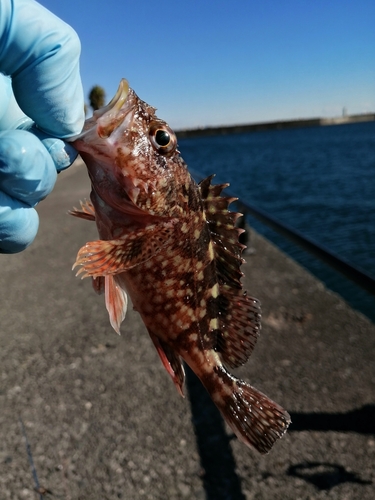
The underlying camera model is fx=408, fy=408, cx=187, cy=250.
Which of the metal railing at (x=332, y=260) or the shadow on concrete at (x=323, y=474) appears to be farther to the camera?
the metal railing at (x=332, y=260)

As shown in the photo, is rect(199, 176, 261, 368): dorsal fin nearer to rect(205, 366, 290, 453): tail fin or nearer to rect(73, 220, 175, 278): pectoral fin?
rect(205, 366, 290, 453): tail fin

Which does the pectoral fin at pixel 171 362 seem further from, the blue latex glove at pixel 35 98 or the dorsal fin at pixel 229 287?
the blue latex glove at pixel 35 98

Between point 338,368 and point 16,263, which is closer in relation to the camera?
point 338,368

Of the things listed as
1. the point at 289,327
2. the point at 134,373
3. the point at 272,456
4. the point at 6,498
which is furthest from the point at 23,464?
the point at 289,327

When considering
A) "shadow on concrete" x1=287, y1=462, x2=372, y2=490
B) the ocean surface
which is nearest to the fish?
"shadow on concrete" x1=287, y1=462, x2=372, y2=490

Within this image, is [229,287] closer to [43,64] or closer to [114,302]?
[114,302]

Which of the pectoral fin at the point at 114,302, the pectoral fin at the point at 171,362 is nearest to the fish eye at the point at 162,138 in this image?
the pectoral fin at the point at 114,302

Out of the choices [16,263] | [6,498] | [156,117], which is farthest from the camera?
[16,263]

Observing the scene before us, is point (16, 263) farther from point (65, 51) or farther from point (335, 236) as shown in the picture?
point (335, 236)
